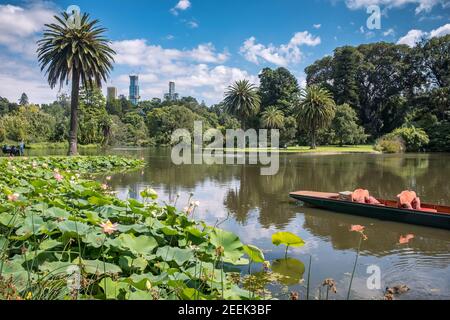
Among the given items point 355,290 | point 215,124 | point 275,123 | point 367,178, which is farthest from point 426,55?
point 355,290

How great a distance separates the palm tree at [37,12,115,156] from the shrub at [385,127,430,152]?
41.3 meters

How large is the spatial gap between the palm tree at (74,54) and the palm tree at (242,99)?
126ft

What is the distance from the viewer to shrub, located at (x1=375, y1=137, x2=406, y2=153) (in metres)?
52.9

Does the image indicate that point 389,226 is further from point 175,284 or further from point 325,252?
point 175,284

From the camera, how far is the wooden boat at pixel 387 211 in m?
10.4

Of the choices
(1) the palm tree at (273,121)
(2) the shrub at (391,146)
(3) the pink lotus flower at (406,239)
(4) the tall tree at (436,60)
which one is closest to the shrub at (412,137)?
(2) the shrub at (391,146)

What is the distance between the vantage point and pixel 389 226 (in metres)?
10.7

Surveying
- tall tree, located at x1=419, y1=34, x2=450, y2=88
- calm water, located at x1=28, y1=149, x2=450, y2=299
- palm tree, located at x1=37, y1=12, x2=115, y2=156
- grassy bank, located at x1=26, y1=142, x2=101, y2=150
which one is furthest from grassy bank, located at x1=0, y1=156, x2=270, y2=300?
tall tree, located at x1=419, y1=34, x2=450, y2=88

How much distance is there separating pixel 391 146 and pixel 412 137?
4775 millimetres

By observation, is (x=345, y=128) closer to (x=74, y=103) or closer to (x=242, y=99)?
(x=242, y=99)

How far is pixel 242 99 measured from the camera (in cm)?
6894

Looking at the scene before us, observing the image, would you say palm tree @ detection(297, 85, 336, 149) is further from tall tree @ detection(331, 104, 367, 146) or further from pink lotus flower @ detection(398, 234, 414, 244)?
pink lotus flower @ detection(398, 234, 414, 244)

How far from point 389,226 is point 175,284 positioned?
28.4 feet

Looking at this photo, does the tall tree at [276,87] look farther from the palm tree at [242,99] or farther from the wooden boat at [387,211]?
the wooden boat at [387,211]
